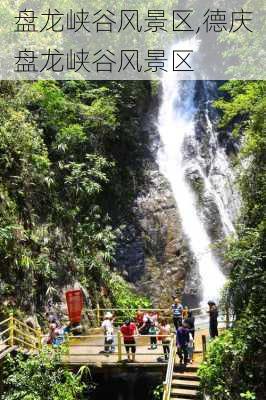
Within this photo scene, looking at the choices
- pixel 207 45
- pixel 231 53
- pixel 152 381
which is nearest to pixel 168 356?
pixel 152 381

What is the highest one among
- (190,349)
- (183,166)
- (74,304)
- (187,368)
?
(183,166)

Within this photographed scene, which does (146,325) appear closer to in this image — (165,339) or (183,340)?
(165,339)

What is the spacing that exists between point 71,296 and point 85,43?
18228mm

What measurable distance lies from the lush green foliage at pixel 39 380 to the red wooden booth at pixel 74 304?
14.2 feet

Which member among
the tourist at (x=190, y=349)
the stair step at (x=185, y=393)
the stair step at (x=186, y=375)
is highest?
the tourist at (x=190, y=349)

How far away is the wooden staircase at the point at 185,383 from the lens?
12.1 m

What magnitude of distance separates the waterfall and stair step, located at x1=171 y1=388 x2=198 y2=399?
8928 millimetres

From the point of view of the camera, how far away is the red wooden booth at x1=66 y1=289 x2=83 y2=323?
17578 mm

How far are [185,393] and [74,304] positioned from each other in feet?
21.4

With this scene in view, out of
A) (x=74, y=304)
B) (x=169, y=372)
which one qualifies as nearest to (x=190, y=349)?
(x=169, y=372)

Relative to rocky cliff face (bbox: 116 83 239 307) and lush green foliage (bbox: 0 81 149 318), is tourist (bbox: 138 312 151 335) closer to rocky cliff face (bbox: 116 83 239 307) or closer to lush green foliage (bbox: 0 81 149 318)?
lush green foliage (bbox: 0 81 149 318)

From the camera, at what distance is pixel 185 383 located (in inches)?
492

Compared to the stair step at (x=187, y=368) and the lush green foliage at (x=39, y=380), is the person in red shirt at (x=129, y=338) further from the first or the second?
the lush green foliage at (x=39, y=380)

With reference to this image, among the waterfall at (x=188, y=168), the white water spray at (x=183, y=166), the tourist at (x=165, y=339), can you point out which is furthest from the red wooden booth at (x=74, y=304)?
the white water spray at (x=183, y=166)
